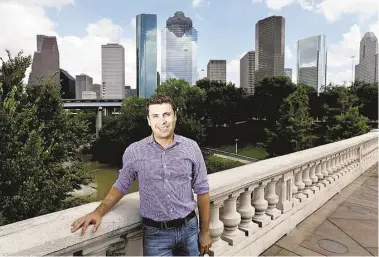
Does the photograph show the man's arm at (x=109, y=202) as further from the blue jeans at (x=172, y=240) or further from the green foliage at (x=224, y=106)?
the green foliage at (x=224, y=106)

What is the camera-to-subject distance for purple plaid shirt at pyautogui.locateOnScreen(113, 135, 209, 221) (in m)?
2.10

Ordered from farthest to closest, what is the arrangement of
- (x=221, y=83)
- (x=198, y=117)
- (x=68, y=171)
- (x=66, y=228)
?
(x=221, y=83), (x=198, y=117), (x=68, y=171), (x=66, y=228)

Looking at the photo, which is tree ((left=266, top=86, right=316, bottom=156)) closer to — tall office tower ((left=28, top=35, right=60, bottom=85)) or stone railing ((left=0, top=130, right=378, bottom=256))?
stone railing ((left=0, top=130, right=378, bottom=256))

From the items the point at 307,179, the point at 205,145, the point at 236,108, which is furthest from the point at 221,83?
the point at 307,179

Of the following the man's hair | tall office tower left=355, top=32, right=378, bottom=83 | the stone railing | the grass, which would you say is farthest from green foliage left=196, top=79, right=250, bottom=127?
the man's hair

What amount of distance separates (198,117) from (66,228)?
53514mm

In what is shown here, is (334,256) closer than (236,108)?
Yes

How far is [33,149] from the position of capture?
14.6 meters

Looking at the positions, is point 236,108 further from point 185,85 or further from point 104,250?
point 104,250

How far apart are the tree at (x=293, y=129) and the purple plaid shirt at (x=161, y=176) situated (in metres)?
33.4

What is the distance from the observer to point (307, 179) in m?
4.91

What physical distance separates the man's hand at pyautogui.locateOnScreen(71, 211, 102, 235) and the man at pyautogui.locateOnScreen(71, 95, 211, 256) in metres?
0.10

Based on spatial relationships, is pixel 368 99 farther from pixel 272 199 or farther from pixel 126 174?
pixel 126 174

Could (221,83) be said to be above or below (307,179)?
above
